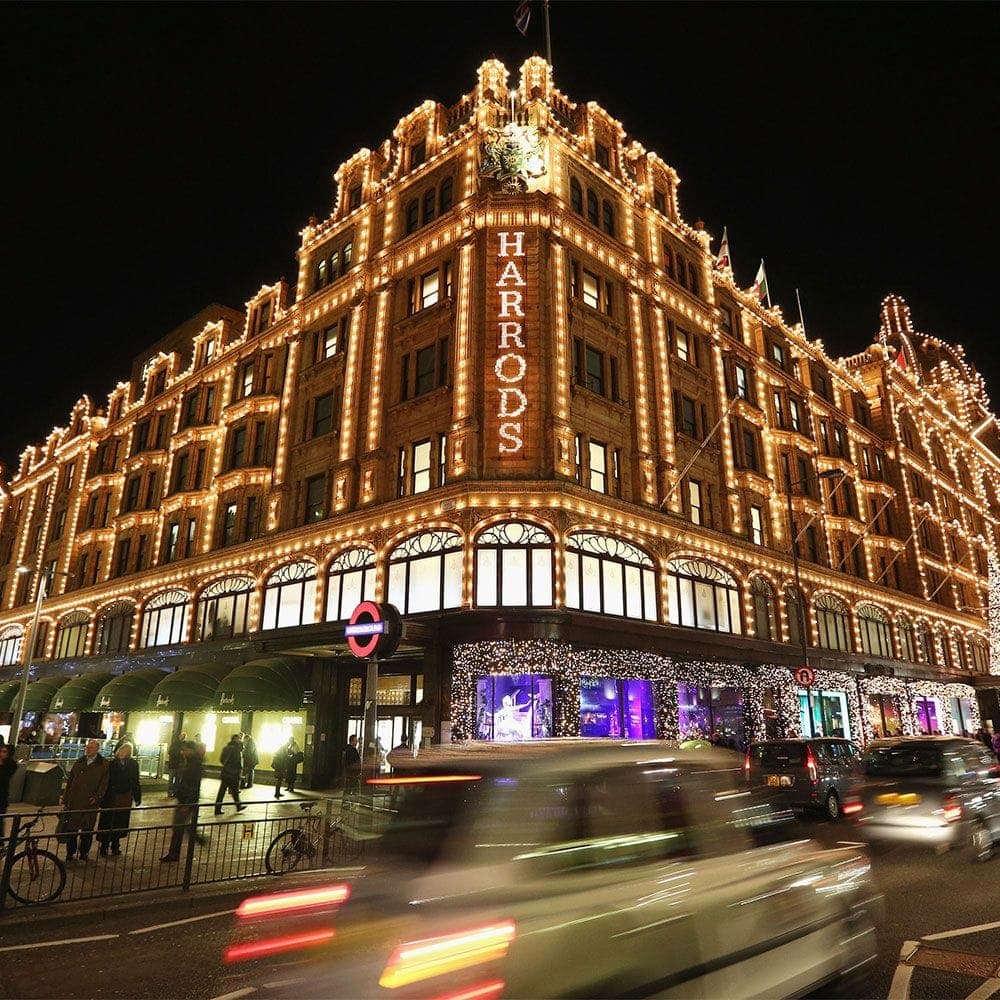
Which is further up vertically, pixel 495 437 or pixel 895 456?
pixel 895 456

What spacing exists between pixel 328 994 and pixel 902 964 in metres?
5.54

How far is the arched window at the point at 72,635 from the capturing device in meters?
39.2

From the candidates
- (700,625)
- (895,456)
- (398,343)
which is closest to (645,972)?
(700,625)

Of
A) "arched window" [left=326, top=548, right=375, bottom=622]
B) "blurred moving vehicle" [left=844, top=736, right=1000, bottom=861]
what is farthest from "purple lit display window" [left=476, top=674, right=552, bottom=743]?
"blurred moving vehicle" [left=844, top=736, right=1000, bottom=861]

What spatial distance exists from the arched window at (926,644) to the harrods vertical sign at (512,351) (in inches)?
1210

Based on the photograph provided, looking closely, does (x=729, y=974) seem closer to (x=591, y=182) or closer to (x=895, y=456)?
Result: (x=591, y=182)

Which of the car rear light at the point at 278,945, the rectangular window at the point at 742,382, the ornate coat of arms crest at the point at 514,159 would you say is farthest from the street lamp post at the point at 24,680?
the rectangular window at the point at 742,382

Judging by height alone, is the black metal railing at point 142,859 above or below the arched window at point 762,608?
below

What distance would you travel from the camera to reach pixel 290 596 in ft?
92.5

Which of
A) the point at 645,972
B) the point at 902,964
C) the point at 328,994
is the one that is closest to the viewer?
the point at 328,994

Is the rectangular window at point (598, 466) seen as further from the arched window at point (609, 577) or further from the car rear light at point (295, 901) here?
the car rear light at point (295, 901)

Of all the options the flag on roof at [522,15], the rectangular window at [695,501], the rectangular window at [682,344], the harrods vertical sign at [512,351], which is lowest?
the rectangular window at [695,501]

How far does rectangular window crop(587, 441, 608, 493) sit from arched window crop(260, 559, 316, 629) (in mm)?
11341

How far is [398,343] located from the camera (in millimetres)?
28422
